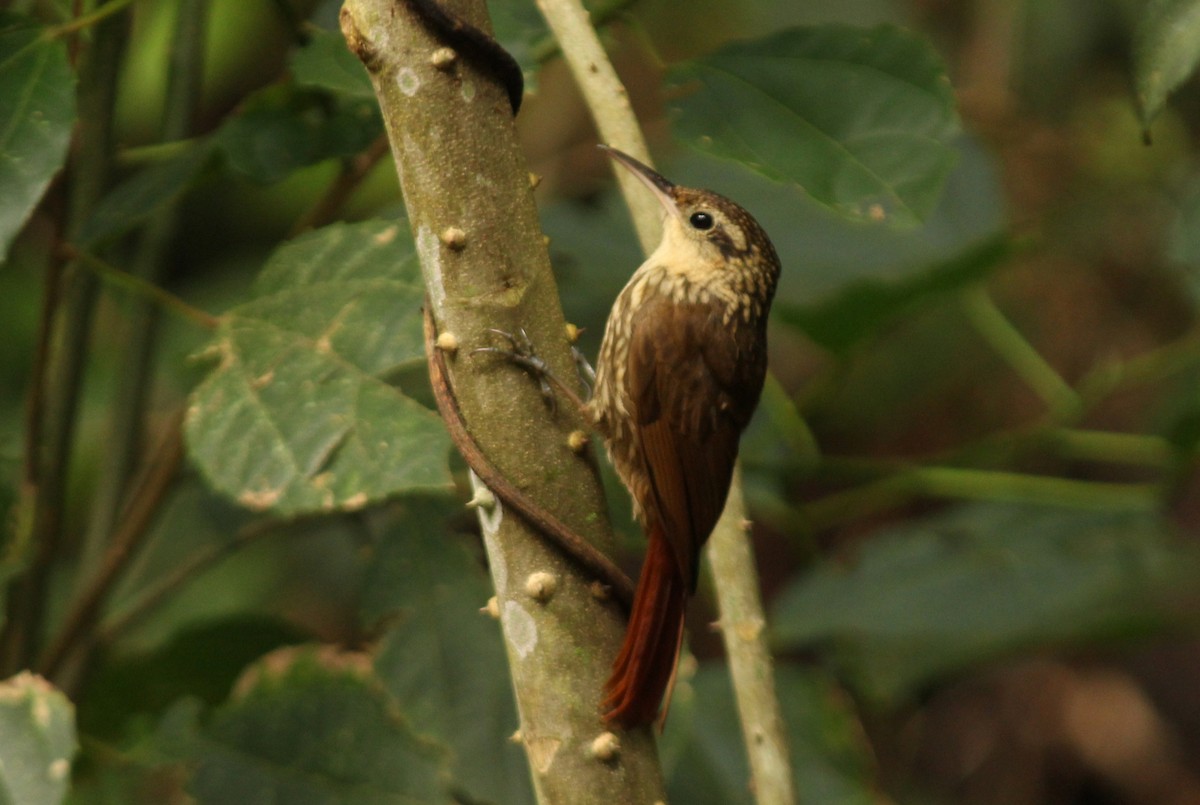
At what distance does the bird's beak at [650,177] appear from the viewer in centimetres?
153

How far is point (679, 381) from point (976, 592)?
1114 millimetres

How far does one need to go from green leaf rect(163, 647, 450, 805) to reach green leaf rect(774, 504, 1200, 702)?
3.27ft

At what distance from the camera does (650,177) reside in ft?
5.49

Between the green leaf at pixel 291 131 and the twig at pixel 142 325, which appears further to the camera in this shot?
the twig at pixel 142 325

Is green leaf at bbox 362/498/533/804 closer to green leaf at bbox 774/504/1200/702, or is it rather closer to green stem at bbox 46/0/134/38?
green stem at bbox 46/0/134/38

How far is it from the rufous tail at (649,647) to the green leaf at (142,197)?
2.43ft

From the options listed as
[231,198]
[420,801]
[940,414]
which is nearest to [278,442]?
[420,801]

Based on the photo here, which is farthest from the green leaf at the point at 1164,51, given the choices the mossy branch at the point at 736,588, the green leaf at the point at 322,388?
the green leaf at the point at 322,388

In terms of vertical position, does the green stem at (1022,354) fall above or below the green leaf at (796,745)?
above

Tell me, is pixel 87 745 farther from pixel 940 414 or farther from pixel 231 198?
pixel 940 414

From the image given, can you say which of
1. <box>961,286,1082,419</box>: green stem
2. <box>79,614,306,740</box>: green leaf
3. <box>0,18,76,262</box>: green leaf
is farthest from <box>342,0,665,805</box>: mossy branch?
<box>961,286,1082,419</box>: green stem

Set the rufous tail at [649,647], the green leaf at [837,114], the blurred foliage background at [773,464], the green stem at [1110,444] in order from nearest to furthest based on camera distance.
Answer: the rufous tail at [649,647] → the green leaf at [837,114] → the blurred foliage background at [773,464] → the green stem at [1110,444]

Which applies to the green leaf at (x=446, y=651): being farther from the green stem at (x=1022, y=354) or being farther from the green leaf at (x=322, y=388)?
the green stem at (x=1022, y=354)

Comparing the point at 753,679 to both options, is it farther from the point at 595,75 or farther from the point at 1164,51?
the point at 1164,51
